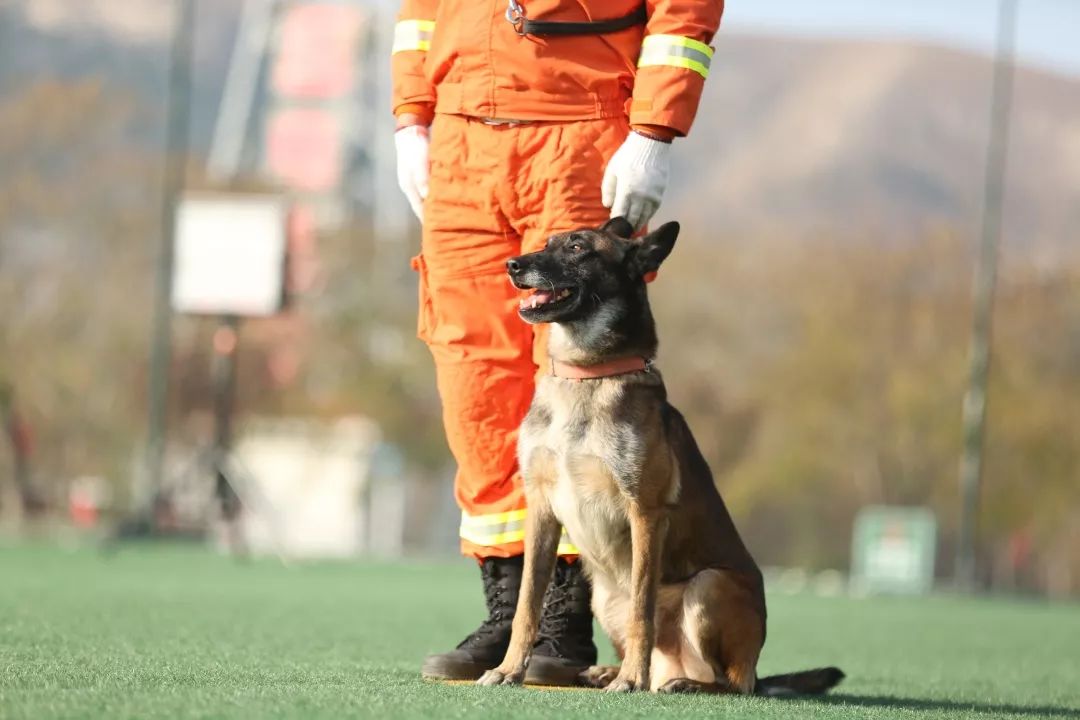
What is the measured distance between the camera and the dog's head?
382cm

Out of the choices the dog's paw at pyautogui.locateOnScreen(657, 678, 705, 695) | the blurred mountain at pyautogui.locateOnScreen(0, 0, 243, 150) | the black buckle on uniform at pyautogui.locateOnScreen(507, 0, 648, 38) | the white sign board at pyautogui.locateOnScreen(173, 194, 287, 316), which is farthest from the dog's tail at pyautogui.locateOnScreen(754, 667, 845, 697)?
the blurred mountain at pyautogui.locateOnScreen(0, 0, 243, 150)

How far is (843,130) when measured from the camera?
5059 inches

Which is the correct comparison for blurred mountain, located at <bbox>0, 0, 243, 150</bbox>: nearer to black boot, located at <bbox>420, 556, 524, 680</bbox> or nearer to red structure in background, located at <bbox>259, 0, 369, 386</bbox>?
red structure in background, located at <bbox>259, 0, 369, 386</bbox>

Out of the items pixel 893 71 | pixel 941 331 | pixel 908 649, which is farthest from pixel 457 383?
pixel 893 71

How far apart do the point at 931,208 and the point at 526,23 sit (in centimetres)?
11161

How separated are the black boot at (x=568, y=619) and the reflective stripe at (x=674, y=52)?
49.7 inches

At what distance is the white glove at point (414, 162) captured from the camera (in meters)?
4.41

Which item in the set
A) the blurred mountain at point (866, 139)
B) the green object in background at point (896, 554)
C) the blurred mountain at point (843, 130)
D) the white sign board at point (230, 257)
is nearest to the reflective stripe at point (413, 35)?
the white sign board at point (230, 257)

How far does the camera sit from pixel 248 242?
13414 mm

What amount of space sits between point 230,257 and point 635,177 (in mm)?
9935

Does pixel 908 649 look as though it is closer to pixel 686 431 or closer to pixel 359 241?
pixel 686 431

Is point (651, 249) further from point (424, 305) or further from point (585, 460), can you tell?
point (424, 305)

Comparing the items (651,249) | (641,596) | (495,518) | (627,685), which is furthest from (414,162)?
(627,685)

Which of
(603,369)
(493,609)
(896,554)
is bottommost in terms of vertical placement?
(896,554)
